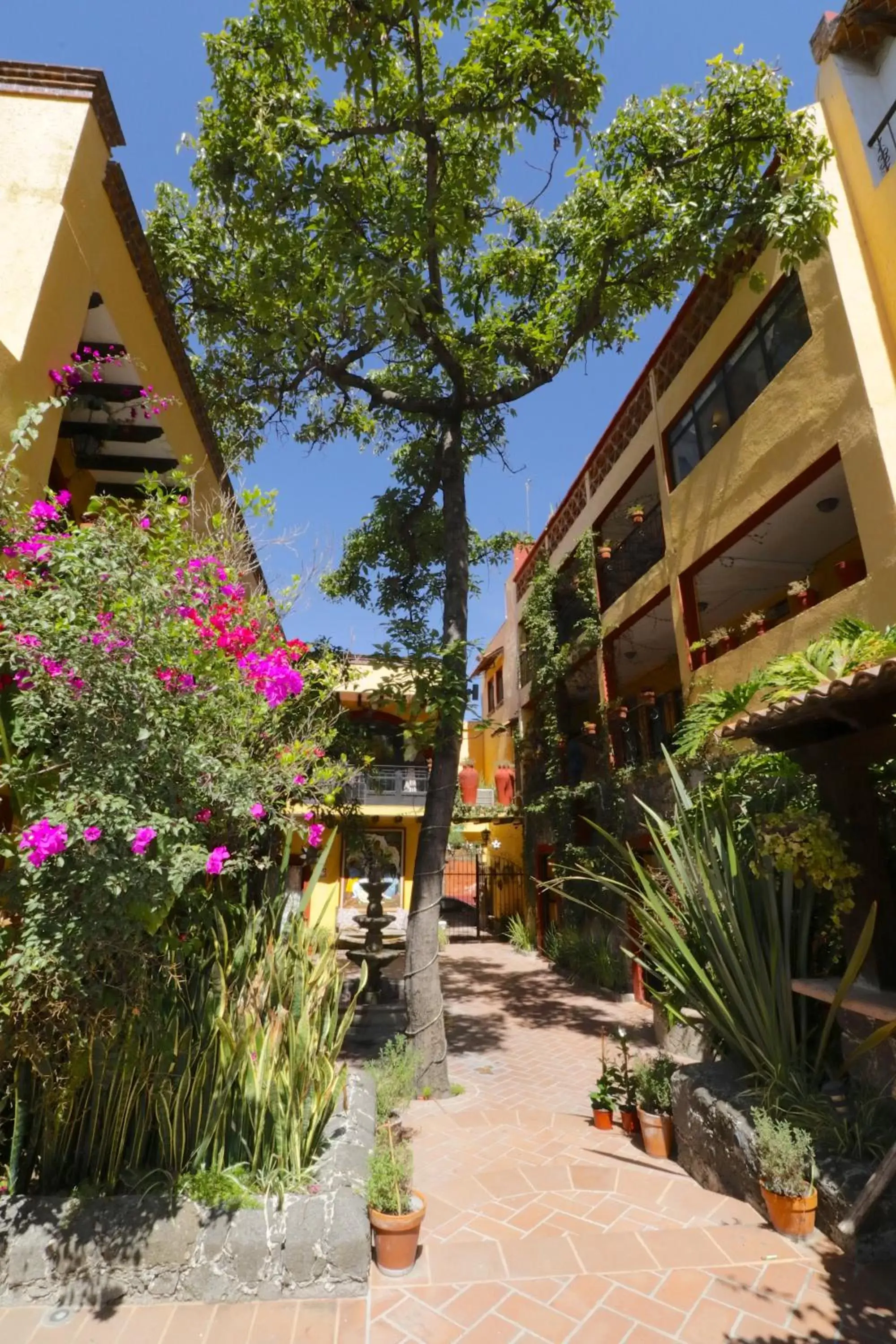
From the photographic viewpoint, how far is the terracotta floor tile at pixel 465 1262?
138 inches

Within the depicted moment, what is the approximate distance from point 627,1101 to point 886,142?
1047cm

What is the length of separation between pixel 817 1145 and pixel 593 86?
29.0ft

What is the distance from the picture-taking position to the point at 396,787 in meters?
19.2

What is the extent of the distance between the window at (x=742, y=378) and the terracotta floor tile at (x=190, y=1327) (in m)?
10.1

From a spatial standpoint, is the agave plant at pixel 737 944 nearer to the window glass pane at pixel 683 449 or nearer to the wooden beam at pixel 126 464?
the wooden beam at pixel 126 464

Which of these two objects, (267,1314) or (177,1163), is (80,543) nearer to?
(177,1163)

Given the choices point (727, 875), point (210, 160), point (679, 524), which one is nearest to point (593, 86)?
point (210, 160)

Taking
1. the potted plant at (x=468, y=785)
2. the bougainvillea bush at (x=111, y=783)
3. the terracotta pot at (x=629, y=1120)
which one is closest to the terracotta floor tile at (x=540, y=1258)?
the bougainvillea bush at (x=111, y=783)

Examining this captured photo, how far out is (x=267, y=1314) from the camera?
322 cm

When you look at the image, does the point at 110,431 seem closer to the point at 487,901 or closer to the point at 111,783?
the point at 111,783

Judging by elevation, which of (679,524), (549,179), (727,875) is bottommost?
(727,875)

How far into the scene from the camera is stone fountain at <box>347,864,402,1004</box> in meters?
10.2

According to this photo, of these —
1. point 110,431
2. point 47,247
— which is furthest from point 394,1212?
point 110,431

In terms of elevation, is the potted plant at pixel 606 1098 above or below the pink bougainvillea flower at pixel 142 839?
below
